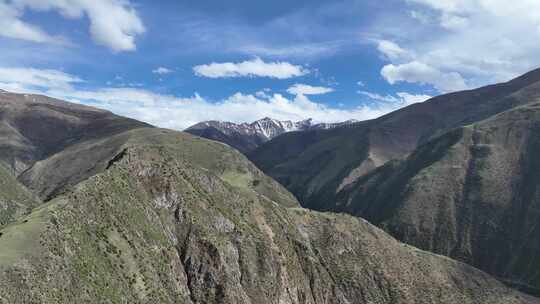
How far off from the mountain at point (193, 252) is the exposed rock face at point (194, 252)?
0.93ft

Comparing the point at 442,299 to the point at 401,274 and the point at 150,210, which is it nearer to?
the point at 401,274

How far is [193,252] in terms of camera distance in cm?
12662

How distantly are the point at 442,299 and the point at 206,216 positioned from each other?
3336 inches

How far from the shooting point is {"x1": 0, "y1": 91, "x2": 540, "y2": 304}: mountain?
279 feet

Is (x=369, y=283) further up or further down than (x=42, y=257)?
further down

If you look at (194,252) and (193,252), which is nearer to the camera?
(193,252)

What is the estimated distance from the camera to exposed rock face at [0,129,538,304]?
85.1 m

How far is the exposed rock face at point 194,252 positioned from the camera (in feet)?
279

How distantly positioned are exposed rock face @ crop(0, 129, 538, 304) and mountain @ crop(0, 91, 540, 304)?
0.28 meters

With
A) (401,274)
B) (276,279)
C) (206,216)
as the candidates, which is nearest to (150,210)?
(206,216)

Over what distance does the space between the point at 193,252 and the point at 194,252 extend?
1.08 feet

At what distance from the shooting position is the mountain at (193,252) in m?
85.1

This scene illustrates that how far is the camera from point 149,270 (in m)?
105

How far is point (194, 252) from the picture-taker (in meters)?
127
